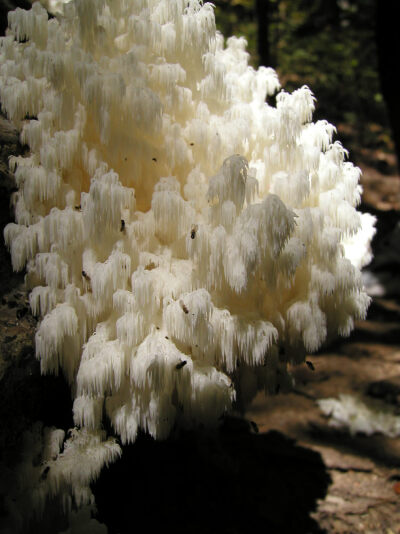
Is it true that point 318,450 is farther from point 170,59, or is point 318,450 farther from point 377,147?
point 377,147

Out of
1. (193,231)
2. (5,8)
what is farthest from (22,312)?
(5,8)

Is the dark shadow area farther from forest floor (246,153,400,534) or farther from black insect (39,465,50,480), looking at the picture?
black insect (39,465,50,480)

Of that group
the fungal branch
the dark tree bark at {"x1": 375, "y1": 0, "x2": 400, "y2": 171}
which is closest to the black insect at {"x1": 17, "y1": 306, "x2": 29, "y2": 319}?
the fungal branch

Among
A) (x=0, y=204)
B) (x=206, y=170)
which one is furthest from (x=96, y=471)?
(x=206, y=170)

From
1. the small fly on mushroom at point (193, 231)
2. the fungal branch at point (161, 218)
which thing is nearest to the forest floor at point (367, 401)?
the fungal branch at point (161, 218)

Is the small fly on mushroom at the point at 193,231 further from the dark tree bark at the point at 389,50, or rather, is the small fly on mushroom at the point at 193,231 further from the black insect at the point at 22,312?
the dark tree bark at the point at 389,50

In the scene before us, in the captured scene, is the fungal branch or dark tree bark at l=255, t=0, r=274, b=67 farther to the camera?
dark tree bark at l=255, t=0, r=274, b=67
